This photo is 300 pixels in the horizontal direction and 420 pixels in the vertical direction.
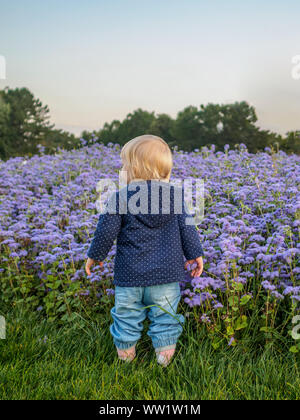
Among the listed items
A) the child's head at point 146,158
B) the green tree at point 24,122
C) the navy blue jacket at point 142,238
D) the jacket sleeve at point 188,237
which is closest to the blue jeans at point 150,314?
the navy blue jacket at point 142,238

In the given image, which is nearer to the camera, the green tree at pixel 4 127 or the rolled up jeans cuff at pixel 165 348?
the rolled up jeans cuff at pixel 165 348

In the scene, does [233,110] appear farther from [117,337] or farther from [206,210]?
[117,337]

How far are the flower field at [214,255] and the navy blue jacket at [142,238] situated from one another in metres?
0.33

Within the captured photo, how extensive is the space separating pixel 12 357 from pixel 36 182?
14.0ft

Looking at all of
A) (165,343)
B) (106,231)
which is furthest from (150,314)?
(106,231)

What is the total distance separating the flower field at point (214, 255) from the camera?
3428 millimetres

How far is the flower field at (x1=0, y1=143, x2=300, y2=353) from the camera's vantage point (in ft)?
11.2

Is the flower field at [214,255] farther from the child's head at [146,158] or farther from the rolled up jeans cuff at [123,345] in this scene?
the child's head at [146,158]

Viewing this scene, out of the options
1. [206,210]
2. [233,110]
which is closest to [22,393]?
[206,210]

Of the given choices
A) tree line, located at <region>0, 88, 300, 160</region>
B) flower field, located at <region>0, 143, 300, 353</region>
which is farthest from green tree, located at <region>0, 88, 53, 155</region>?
flower field, located at <region>0, 143, 300, 353</region>

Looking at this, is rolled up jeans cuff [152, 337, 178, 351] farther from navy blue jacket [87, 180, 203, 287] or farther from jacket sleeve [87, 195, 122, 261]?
jacket sleeve [87, 195, 122, 261]

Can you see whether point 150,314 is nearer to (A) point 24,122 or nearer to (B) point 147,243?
(B) point 147,243

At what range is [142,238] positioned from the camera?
3207mm

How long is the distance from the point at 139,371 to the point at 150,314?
450mm
